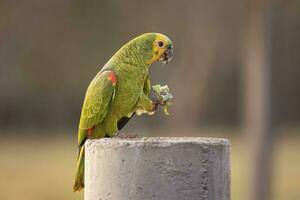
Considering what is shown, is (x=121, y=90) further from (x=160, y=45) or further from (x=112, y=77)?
(x=160, y=45)

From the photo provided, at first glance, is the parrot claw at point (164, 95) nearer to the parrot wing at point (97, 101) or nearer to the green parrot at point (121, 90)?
the green parrot at point (121, 90)

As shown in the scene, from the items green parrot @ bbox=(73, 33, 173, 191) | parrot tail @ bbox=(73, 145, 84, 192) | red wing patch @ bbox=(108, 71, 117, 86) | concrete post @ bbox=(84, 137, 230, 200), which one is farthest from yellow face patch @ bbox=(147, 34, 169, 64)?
concrete post @ bbox=(84, 137, 230, 200)

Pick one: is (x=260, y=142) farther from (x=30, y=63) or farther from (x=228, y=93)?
(x=228, y=93)

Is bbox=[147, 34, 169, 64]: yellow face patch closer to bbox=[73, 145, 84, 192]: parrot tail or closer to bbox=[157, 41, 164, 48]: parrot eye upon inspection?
bbox=[157, 41, 164, 48]: parrot eye

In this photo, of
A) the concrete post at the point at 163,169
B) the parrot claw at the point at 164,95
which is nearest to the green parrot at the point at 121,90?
the parrot claw at the point at 164,95

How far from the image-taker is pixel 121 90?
17.0ft

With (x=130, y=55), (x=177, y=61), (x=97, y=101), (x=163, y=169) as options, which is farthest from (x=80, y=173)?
(x=177, y=61)

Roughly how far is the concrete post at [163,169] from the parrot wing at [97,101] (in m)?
1.14

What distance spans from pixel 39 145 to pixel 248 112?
1779cm

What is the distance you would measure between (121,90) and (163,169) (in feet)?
5.08

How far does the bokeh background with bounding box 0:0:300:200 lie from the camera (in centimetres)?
1348

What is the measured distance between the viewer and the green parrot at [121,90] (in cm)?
503

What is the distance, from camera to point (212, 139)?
150 inches

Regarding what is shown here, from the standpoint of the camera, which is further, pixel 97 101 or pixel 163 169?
pixel 97 101
